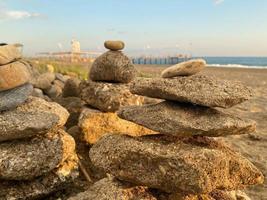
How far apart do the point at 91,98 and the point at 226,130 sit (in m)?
5.40

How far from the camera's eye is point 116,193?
6016mm

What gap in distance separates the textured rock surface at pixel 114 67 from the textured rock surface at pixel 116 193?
14.5 ft

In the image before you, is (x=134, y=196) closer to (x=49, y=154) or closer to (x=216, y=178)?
(x=216, y=178)

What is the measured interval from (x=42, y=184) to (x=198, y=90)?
11.2 feet

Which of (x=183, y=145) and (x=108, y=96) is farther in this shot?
(x=108, y=96)

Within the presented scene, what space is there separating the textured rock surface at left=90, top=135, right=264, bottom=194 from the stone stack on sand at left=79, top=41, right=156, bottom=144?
3754 millimetres

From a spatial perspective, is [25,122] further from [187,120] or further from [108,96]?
[108,96]

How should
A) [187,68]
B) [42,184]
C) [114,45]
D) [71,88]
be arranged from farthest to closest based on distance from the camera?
1. [71,88]
2. [114,45]
3. [42,184]
4. [187,68]

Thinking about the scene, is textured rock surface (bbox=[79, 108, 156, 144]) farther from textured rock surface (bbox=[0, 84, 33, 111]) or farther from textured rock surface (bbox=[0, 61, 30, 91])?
textured rock surface (bbox=[0, 61, 30, 91])

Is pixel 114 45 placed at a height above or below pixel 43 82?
above

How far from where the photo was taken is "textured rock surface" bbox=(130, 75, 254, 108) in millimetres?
5859

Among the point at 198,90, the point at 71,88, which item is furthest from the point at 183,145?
the point at 71,88

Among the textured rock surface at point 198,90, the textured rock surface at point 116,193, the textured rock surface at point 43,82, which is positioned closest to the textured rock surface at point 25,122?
the textured rock surface at point 116,193

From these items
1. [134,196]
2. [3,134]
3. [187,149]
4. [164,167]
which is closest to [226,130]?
[187,149]
